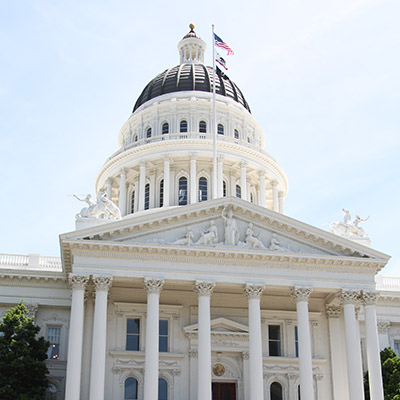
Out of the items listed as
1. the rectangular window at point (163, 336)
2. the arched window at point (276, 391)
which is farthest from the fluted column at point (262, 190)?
the arched window at point (276, 391)

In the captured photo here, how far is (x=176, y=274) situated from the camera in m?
33.8

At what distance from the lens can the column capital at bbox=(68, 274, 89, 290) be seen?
32531 millimetres

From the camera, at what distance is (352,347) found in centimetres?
3394

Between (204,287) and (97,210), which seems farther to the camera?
(97,210)

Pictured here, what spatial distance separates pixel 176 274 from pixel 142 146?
1941cm

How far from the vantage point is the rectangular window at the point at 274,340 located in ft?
125

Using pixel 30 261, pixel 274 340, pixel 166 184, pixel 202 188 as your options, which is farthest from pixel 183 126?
pixel 274 340

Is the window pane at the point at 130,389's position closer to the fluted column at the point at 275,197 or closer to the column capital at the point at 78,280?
the column capital at the point at 78,280

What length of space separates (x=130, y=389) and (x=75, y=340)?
5730mm

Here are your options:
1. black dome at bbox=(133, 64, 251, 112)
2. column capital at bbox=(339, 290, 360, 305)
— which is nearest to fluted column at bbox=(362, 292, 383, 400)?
column capital at bbox=(339, 290, 360, 305)

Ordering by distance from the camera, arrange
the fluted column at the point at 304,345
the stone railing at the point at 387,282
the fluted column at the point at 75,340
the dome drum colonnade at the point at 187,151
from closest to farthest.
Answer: the fluted column at the point at 75,340, the fluted column at the point at 304,345, the stone railing at the point at 387,282, the dome drum colonnade at the point at 187,151

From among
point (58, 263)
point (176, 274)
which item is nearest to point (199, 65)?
point (58, 263)

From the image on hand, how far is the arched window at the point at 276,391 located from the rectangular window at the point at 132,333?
746 cm

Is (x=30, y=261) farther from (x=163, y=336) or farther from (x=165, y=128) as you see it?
(x=165, y=128)
